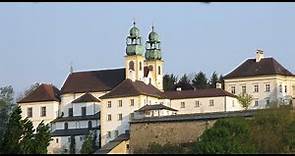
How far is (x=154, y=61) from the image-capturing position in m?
60.1

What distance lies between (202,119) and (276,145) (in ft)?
22.7

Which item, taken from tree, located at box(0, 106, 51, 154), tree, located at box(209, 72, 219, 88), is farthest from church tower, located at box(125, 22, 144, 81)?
tree, located at box(0, 106, 51, 154)

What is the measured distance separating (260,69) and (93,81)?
1248 centimetres

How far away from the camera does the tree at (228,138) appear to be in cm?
3378

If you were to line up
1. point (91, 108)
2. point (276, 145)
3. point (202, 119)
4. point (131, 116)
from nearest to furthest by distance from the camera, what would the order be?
1. point (276, 145)
2. point (202, 119)
3. point (131, 116)
4. point (91, 108)

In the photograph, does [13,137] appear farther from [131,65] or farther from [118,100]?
[131,65]

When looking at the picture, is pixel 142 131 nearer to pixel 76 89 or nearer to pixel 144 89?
pixel 144 89

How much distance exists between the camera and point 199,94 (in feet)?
178

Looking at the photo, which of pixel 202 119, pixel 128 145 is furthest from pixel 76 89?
pixel 202 119

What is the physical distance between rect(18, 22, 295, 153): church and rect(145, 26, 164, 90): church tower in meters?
0.08

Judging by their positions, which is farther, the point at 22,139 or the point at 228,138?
the point at 228,138

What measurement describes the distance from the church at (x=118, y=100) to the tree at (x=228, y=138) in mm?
11773

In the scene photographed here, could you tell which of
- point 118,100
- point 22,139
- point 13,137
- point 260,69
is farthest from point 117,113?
point 13,137

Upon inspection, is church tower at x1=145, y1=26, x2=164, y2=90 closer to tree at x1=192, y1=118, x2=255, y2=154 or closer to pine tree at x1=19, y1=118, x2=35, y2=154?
tree at x1=192, y1=118, x2=255, y2=154
